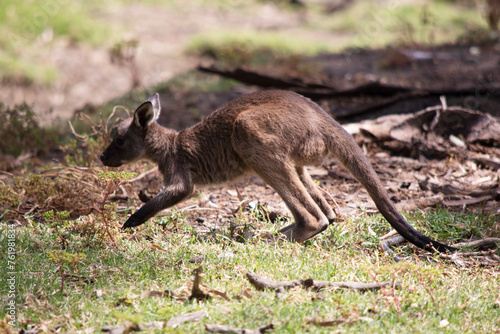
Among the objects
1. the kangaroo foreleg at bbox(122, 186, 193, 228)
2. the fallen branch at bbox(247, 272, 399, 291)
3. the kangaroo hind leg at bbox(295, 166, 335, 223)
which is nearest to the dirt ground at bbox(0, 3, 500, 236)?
the kangaroo hind leg at bbox(295, 166, 335, 223)

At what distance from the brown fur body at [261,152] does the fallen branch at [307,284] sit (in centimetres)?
65

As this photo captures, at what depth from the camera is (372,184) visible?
4.20 m

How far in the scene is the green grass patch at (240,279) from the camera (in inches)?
128

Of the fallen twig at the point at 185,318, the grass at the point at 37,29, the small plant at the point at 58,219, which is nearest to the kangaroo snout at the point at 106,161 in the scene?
the small plant at the point at 58,219

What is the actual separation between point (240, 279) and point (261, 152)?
3.81ft

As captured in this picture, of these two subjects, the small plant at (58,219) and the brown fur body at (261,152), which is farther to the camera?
the brown fur body at (261,152)

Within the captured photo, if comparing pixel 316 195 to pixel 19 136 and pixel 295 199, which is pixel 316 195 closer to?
pixel 295 199

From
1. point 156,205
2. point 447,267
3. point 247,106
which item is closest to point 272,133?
point 247,106

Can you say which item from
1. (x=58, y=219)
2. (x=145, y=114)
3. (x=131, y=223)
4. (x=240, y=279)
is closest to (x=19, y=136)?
(x=145, y=114)

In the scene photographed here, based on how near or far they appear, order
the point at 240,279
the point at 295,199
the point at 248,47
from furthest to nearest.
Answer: the point at 248,47
the point at 295,199
the point at 240,279

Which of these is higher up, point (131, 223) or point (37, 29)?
point (37, 29)

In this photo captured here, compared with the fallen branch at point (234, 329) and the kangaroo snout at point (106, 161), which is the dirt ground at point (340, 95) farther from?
the fallen branch at point (234, 329)

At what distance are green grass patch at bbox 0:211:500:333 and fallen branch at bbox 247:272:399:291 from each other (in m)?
0.05

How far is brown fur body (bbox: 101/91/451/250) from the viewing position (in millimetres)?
4340
